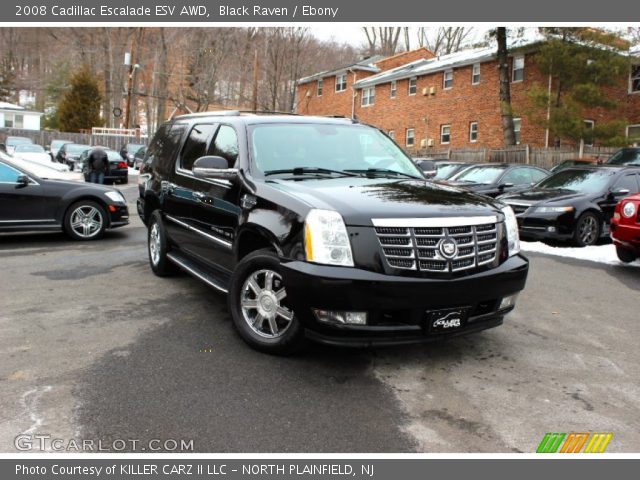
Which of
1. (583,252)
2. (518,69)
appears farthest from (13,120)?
(583,252)

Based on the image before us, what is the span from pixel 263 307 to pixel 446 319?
1.32m

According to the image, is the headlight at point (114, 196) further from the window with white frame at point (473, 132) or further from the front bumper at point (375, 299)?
the window with white frame at point (473, 132)

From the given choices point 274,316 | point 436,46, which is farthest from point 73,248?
point 436,46

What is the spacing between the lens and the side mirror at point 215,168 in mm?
4828

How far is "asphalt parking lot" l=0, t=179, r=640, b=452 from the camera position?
327 centimetres

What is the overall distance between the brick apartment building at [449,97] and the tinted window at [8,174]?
67.3ft

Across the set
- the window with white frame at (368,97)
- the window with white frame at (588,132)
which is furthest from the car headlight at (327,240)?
the window with white frame at (368,97)

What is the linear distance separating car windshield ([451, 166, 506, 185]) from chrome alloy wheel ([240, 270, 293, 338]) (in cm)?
1001

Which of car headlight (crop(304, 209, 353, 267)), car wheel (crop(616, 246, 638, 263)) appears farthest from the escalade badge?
car wheel (crop(616, 246, 638, 263))

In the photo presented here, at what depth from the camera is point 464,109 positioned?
32.4 m

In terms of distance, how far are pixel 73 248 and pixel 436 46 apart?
49616 mm

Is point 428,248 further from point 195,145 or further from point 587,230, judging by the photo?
point 587,230

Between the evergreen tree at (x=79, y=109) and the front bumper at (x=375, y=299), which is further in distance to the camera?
the evergreen tree at (x=79, y=109)

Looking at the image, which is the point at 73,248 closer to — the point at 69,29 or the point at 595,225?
the point at 595,225
